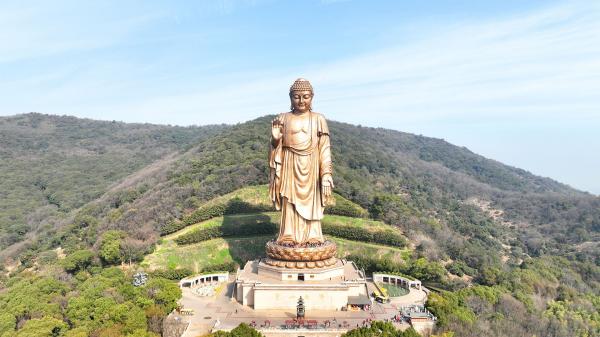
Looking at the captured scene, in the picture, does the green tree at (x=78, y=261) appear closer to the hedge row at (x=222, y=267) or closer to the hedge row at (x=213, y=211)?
the hedge row at (x=213, y=211)

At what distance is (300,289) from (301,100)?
9905 mm

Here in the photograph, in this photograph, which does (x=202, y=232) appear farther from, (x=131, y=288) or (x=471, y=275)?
(x=471, y=275)

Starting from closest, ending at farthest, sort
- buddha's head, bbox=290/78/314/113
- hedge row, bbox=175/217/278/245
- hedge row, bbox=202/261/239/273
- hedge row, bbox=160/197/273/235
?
buddha's head, bbox=290/78/314/113 < hedge row, bbox=202/261/239/273 < hedge row, bbox=175/217/278/245 < hedge row, bbox=160/197/273/235

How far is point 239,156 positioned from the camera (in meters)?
52.2

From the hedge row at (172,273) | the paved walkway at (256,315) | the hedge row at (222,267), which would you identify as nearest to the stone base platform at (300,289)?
the paved walkway at (256,315)

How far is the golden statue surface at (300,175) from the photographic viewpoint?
24672 mm

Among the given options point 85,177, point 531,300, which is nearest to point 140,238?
point 531,300

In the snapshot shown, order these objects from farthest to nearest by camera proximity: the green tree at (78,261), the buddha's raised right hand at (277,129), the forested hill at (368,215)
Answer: the green tree at (78,261) → the forested hill at (368,215) → the buddha's raised right hand at (277,129)

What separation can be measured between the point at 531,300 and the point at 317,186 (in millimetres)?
15960

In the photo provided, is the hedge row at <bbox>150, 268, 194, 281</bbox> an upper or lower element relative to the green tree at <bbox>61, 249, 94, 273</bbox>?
lower

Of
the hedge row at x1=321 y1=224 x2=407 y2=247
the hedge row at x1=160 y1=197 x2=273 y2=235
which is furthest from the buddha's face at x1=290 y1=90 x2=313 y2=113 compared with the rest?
the hedge row at x1=160 y1=197 x2=273 y2=235

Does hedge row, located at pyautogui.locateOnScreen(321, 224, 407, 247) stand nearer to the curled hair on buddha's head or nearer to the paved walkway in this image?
the paved walkway

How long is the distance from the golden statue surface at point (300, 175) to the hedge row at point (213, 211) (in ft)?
50.0

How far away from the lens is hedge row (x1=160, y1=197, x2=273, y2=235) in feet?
125
